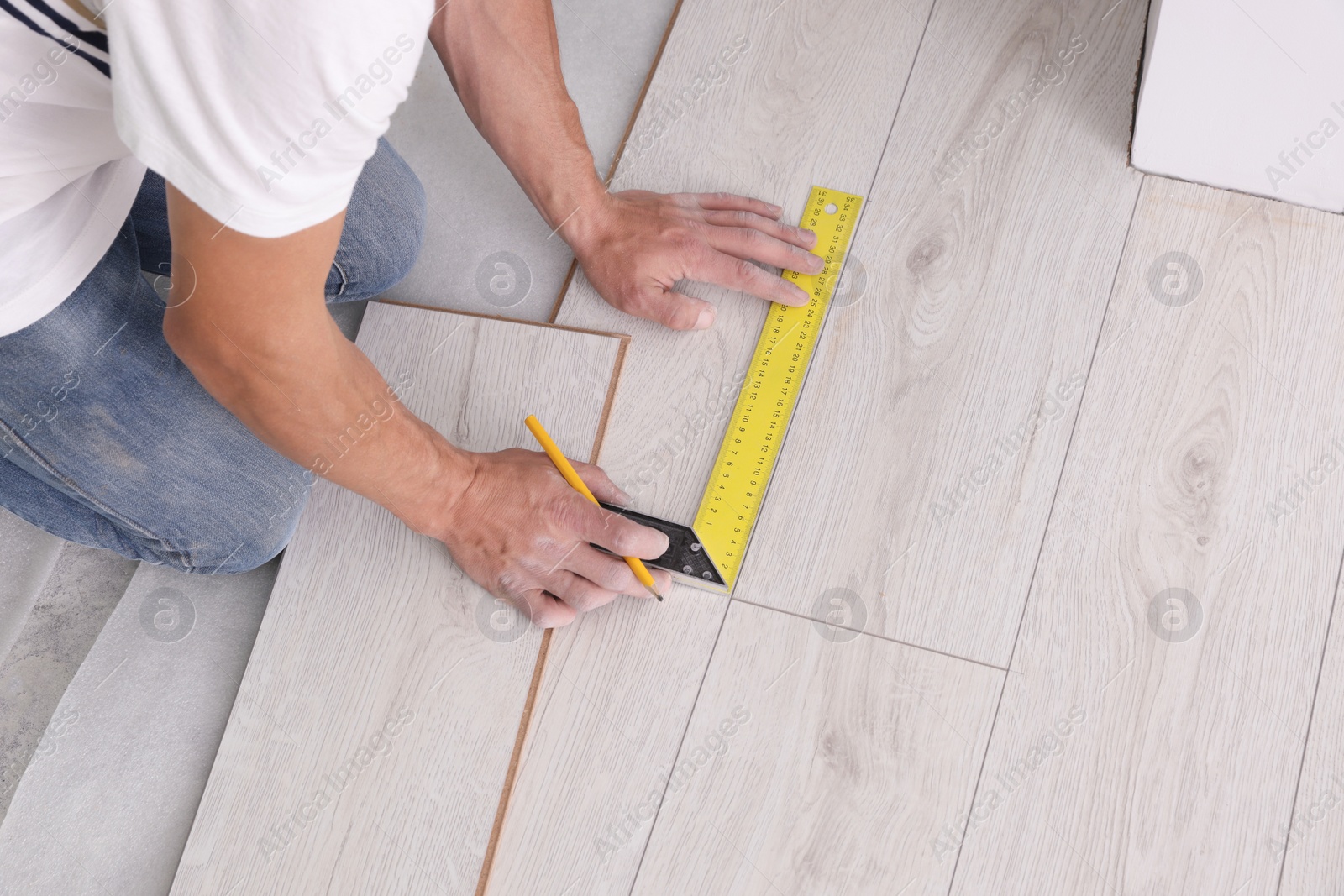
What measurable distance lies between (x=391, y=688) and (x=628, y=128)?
1.04 metres

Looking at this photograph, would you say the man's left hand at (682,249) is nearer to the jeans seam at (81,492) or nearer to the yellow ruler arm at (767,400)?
the yellow ruler arm at (767,400)

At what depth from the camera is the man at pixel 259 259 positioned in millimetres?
739

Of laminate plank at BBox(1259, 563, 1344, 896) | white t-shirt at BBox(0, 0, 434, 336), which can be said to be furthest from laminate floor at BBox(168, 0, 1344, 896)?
white t-shirt at BBox(0, 0, 434, 336)

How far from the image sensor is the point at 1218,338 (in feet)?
4.45

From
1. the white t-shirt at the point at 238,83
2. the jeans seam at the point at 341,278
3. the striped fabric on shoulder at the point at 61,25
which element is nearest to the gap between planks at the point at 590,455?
the jeans seam at the point at 341,278

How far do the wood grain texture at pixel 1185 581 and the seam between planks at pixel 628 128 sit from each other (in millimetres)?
824

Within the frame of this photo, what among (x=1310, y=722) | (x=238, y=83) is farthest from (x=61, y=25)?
(x=1310, y=722)

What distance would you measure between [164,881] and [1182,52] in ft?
6.11

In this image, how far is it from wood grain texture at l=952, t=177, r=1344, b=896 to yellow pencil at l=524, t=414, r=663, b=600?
1.60 feet

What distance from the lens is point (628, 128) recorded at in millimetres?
1723

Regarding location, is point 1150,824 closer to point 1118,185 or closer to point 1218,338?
point 1218,338

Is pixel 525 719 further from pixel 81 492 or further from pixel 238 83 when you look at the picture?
pixel 238 83

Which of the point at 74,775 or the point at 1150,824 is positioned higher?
the point at 1150,824

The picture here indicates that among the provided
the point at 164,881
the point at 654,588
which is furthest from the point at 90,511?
the point at 654,588
